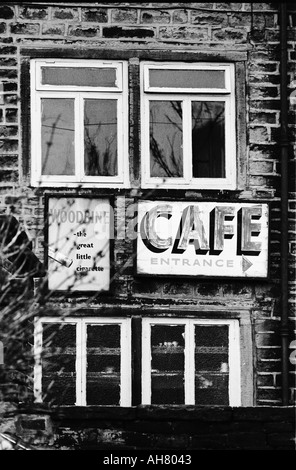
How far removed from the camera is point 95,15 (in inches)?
701

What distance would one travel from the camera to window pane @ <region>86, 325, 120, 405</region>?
1727 centimetres

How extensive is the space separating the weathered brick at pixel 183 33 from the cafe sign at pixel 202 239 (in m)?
1.85

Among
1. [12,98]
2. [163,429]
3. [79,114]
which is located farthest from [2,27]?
[163,429]

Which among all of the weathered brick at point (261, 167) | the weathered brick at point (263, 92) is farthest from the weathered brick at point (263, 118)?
the weathered brick at point (261, 167)

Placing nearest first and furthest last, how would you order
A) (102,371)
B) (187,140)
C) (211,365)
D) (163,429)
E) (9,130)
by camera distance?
(163,429)
(102,371)
(211,365)
(9,130)
(187,140)

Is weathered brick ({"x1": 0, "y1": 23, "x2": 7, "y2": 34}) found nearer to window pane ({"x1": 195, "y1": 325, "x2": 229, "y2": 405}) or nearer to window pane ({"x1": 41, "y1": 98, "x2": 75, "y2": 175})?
window pane ({"x1": 41, "y1": 98, "x2": 75, "y2": 175})

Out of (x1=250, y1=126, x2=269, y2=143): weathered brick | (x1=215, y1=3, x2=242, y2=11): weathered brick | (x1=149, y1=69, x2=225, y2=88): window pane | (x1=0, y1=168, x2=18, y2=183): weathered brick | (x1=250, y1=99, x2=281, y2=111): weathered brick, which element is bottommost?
(x1=0, y1=168, x2=18, y2=183): weathered brick

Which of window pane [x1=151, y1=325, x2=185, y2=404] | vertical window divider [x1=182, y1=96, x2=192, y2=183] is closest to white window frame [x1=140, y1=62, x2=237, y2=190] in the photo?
vertical window divider [x1=182, y1=96, x2=192, y2=183]

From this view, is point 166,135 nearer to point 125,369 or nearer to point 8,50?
point 8,50

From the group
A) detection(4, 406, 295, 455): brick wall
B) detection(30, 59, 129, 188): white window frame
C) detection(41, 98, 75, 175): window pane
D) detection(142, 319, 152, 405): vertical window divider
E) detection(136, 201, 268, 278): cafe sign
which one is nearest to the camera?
detection(4, 406, 295, 455): brick wall

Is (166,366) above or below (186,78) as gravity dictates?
below

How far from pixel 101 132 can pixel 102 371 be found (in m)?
2.59

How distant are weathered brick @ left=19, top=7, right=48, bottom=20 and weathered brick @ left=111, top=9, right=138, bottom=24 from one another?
74cm
